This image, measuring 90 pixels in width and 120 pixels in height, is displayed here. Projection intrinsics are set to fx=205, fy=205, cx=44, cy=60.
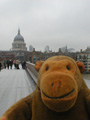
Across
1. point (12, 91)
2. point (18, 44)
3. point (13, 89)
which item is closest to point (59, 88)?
point (12, 91)

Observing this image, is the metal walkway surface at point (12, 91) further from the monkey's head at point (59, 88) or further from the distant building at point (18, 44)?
the distant building at point (18, 44)

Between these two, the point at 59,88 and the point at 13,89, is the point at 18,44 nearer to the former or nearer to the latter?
the point at 13,89

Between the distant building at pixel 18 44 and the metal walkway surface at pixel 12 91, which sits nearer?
the metal walkway surface at pixel 12 91

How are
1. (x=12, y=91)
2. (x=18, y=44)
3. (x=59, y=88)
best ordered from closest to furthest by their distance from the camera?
1. (x=59, y=88)
2. (x=12, y=91)
3. (x=18, y=44)

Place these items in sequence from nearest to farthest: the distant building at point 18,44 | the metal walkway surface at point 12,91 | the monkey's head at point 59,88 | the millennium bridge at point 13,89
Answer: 1. the monkey's head at point 59,88
2. the metal walkway surface at point 12,91
3. the millennium bridge at point 13,89
4. the distant building at point 18,44

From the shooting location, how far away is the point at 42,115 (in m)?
2.17

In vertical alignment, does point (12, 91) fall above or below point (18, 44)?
below

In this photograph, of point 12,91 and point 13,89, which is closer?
point 12,91

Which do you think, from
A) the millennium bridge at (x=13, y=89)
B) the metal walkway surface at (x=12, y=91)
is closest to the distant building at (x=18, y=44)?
the millennium bridge at (x=13, y=89)

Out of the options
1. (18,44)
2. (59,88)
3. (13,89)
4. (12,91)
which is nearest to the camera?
(59,88)

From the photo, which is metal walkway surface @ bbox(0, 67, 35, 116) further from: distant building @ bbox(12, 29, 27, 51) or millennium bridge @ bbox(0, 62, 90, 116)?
distant building @ bbox(12, 29, 27, 51)

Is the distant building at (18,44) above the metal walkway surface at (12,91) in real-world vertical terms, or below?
above

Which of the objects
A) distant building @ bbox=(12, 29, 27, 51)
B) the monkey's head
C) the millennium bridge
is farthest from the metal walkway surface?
distant building @ bbox=(12, 29, 27, 51)

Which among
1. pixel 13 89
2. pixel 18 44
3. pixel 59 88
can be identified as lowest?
pixel 13 89
